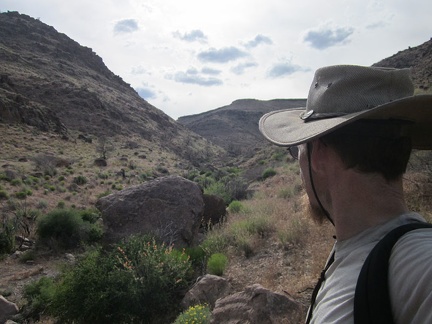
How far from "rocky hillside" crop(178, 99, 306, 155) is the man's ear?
82539 millimetres

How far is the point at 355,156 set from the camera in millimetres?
1477

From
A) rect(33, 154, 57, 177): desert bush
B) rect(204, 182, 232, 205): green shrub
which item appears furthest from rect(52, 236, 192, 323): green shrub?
rect(33, 154, 57, 177): desert bush

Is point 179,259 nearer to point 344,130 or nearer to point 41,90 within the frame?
point 344,130

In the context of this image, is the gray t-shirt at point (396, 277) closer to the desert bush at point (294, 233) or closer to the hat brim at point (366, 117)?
the hat brim at point (366, 117)

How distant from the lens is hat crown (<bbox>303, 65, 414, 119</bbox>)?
1523mm

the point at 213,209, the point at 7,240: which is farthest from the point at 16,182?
the point at 213,209

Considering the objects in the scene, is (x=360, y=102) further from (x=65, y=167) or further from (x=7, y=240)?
(x=65, y=167)

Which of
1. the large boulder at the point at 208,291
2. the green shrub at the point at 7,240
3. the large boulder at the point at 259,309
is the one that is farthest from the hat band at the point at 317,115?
the green shrub at the point at 7,240

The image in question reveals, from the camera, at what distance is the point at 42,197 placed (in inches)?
912

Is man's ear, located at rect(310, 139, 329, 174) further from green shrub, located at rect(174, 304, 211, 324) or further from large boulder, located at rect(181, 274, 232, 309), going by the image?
large boulder, located at rect(181, 274, 232, 309)

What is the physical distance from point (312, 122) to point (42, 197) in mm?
24155

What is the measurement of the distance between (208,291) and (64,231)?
9.09 meters

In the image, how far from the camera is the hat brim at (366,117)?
143 cm

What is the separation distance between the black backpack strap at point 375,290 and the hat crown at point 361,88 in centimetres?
59
